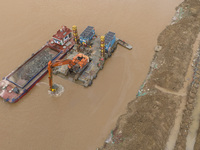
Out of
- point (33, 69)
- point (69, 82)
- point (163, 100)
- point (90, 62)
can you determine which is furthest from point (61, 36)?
point (163, 100)

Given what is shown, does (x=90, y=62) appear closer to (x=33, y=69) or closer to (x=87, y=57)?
(x=87, y=57)

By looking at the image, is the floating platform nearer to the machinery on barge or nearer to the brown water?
the machinery on barge

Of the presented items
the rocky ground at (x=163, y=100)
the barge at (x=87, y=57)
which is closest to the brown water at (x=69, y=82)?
the barge at (x=87, y=57)

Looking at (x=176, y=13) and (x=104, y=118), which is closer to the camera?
(x=104, y=118)

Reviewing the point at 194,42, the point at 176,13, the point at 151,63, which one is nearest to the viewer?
the point at 151,63

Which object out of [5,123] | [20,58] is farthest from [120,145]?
[20,58]

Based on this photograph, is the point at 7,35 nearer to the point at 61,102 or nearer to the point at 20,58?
the point at 20,58
